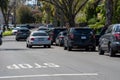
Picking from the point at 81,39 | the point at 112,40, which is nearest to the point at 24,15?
the point at 81,39

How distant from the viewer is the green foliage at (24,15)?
144 meters

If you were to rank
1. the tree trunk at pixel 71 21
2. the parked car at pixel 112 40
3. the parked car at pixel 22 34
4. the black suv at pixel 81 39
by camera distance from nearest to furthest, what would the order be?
the parked car at pixel 112 40
the black suv at pixel 81 39
the tree trunk at pixel 71 21
the parked car at pixel 22 34

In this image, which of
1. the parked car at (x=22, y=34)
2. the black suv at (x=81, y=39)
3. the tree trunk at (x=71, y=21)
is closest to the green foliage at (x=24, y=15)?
the parked car at (x=22, y=34)

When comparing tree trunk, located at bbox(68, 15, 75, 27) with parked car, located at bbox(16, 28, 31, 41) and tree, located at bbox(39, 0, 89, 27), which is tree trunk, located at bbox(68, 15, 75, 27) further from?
parked car, located at bbox(16, 28, 31, 41)

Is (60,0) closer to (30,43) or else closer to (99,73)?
(30,43)

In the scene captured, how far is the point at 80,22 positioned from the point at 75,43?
44.6 m

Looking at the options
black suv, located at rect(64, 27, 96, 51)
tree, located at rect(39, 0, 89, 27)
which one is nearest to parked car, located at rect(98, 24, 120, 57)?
black suv, located at rect(64, 27, 96, 51)

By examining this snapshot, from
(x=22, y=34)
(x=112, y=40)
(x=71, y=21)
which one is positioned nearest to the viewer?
(x=112, y=40)

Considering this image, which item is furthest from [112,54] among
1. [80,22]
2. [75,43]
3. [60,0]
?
[80,22]

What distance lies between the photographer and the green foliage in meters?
144

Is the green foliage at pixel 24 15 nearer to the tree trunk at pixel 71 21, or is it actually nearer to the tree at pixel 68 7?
the tree at pixel 68 7

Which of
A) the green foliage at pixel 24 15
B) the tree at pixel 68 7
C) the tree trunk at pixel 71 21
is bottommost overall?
the tree trunk at pixel 71 21

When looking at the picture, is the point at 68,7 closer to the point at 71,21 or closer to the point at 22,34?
the point at 71,21

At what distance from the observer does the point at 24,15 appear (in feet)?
485
